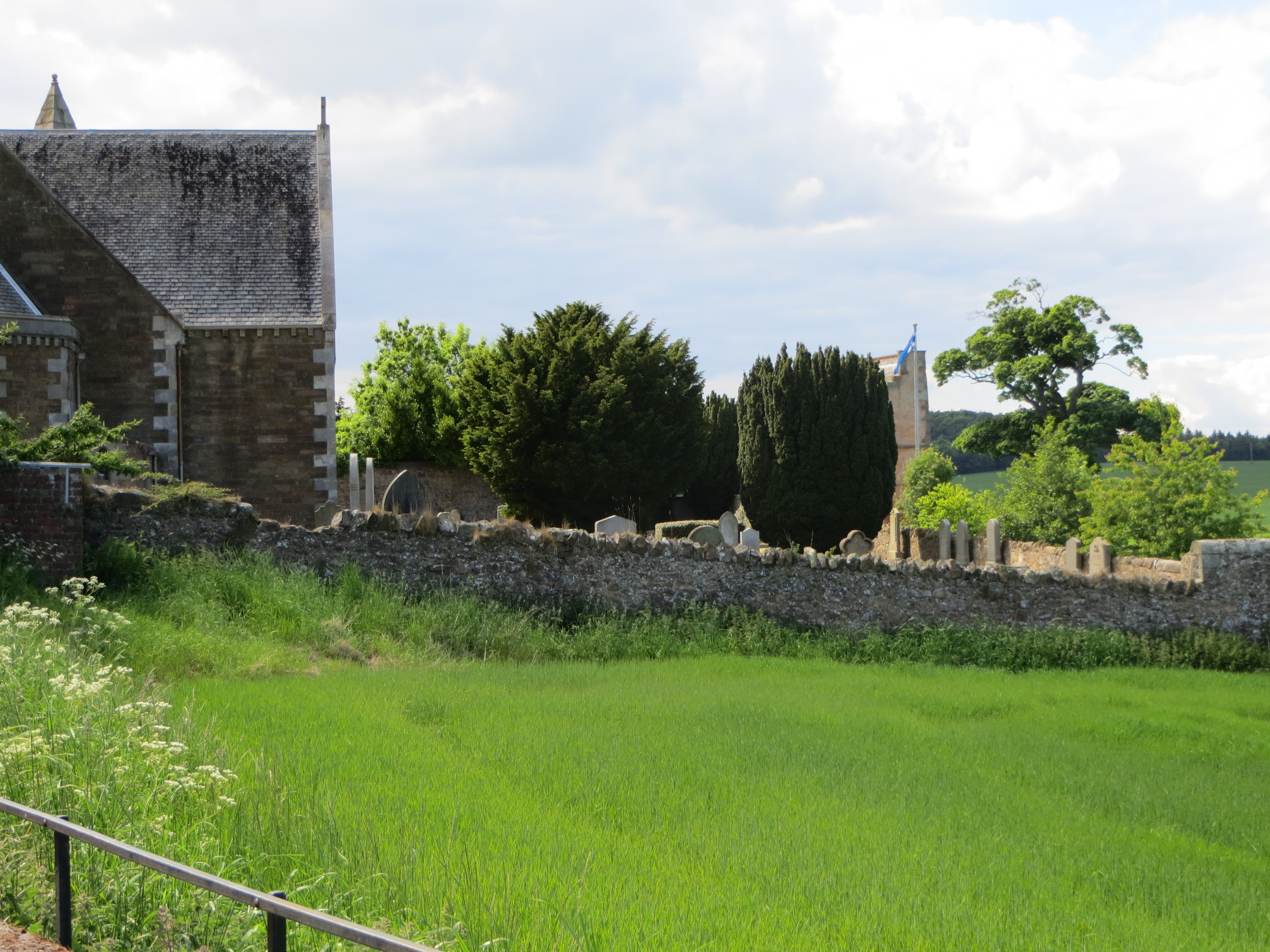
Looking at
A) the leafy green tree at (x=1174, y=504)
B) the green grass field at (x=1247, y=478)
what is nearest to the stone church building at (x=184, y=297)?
the leafy green tree at (x=1174, y=504)

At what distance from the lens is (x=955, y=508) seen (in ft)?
86.8

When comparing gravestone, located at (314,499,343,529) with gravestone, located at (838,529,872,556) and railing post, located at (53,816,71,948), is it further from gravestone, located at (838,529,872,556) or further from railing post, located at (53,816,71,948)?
railing post, located at (53,816,71,948)

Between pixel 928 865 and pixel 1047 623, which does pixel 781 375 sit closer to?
pixel 1047 623

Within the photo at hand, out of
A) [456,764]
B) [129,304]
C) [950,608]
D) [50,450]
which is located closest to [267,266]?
[129,304]

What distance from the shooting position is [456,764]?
629 cm

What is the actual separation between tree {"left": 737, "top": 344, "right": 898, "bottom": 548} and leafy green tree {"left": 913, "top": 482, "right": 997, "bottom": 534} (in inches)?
44.9

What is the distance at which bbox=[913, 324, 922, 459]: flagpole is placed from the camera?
41.5 metres

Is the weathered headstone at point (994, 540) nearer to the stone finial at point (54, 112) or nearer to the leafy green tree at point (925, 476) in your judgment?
the leafy green tree at point (925, 476)

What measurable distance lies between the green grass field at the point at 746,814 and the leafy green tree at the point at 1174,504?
29.5 feet

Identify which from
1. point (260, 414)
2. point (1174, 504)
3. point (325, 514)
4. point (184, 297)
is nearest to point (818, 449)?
point (1174, 504)

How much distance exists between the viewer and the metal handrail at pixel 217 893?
2.74m

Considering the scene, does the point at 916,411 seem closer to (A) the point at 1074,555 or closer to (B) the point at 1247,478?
(A) the point at 1074,555

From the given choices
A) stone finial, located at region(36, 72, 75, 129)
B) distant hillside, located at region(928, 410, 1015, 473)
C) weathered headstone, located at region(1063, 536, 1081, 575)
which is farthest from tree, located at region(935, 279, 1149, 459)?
distant hillside, located at region(928, 410, 1015, 473)

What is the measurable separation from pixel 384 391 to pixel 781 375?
2022cm
